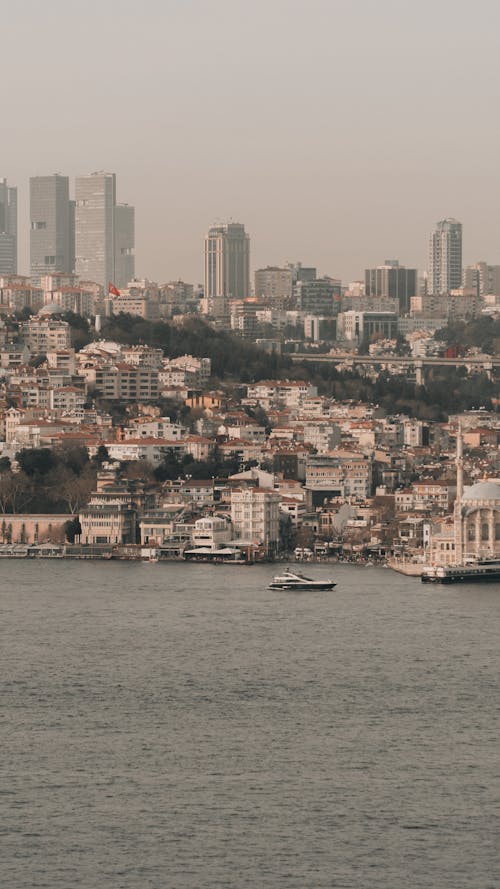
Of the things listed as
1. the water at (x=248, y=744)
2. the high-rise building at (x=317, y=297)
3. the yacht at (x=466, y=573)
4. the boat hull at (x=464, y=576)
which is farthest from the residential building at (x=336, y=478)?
the high-rise building at (x=317, y=297)

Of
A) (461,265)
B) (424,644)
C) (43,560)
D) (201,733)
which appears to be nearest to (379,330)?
(461,265)

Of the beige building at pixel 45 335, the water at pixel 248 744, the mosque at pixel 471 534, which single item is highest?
the beige building at pixel 45 335

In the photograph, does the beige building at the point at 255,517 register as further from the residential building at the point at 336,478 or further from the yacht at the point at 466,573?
the yacht at the point at 466,573

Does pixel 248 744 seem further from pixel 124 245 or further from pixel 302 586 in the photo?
pixel 124 245

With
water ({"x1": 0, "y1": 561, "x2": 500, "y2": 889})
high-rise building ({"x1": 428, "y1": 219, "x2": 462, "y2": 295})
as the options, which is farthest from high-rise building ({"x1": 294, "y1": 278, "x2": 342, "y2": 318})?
water ({"x1": 0, "y1": 561, "x2": 500, "y2": 889})

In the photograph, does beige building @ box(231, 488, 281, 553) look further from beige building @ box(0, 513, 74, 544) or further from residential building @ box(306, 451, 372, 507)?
residential building @ box(306, 451, 372, 507)

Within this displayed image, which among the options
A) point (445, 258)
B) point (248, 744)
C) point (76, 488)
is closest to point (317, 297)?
point (445, 258)

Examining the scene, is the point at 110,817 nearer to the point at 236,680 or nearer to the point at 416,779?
the point at 416,779

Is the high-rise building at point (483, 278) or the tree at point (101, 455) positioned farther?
the high-rise building at point (483, 278)
